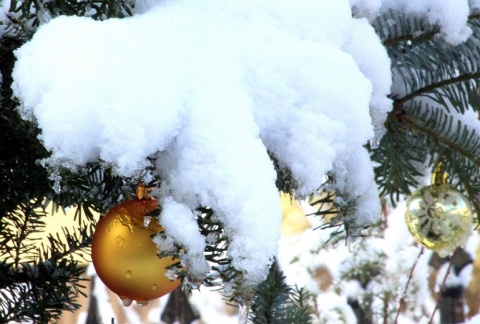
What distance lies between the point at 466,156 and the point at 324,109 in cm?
38

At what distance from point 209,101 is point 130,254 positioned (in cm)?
17

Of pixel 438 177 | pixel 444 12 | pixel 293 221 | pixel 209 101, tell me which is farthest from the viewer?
pixel 293 221

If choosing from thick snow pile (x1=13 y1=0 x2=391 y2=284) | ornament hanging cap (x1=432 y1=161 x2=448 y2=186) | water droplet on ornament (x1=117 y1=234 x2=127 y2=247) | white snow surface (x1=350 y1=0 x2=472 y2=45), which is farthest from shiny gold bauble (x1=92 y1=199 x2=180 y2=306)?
ornament hanging cap (x1=432 y1=161 x2=448 y2=186)

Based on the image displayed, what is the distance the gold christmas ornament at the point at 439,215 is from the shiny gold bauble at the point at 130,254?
0.48 m

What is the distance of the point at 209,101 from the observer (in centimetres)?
37

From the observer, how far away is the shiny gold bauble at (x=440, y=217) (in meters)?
0.85

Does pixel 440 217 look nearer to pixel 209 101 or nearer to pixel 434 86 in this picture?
pixel 434 86

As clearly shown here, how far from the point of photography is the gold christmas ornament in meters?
0.85

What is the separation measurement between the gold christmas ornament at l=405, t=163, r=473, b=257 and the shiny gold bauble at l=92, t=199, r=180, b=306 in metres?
0.48

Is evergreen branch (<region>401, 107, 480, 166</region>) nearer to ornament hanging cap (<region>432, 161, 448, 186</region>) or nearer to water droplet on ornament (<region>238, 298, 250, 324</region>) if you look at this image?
ornament hanging cap (<region>432, 161, 448, 186</region>)

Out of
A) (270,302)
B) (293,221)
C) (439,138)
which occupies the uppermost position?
(293,221)

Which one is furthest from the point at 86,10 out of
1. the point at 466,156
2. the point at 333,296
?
the point at 333,296

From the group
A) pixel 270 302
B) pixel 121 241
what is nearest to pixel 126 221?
pixel 121 241

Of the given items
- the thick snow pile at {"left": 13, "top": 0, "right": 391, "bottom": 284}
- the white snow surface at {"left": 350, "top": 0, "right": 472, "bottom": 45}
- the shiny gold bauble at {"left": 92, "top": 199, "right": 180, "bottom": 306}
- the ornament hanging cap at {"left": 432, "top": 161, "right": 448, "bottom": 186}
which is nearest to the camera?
the thick snow pile at {"left": 13, "top": 0, "right": 391, "bottom": 284}
